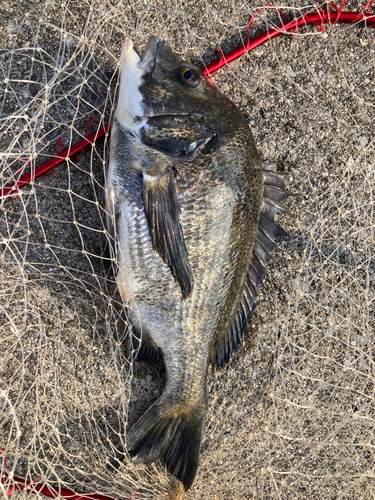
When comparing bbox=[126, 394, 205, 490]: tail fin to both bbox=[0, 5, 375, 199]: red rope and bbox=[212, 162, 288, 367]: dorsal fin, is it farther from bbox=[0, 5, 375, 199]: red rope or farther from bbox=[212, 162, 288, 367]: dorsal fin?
bbox=[0, 5, 375, 199]: red rope

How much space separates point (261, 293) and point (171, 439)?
3.25 ft

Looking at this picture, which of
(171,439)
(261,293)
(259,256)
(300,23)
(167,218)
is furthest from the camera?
(261,293)

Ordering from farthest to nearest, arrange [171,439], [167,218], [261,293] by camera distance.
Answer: [261,293] → [171,439] → [167,218]

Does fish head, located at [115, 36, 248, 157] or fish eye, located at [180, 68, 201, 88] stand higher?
fish eye, located at [180, 68, 201, 88]

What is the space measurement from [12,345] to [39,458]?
0.65 m

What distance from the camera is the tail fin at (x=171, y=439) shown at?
1.94m

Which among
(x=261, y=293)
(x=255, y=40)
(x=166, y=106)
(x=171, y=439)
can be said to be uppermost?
(x=255, y=40)

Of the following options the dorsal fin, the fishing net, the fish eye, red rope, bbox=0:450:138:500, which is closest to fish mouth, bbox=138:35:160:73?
the fish eye

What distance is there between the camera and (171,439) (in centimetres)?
196

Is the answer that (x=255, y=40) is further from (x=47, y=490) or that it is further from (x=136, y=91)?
(x=47, y=490)

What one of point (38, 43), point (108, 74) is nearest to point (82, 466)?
point (108, 74)

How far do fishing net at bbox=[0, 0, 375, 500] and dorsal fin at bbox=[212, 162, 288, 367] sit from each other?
19cm

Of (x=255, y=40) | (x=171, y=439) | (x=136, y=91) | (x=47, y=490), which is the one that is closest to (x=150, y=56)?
(x=136, y=91)

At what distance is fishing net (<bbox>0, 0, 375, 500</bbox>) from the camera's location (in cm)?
206
